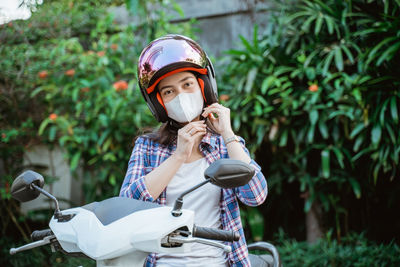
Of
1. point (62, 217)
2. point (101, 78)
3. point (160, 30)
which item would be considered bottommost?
point (62, 217)

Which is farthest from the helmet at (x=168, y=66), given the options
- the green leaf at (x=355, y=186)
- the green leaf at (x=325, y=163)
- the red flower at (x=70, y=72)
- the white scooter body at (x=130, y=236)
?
the red flower at (x=70, y=72)

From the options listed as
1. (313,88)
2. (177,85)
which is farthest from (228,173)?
(313,88)

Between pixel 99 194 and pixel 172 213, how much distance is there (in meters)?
4.15

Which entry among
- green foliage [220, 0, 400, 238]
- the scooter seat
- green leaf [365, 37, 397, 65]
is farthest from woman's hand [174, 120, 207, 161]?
green leaf [365, 37, 397, 65]

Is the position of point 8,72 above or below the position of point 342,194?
above

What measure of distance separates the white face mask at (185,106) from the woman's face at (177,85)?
23mm

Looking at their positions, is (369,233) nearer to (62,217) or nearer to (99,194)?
(99,194)

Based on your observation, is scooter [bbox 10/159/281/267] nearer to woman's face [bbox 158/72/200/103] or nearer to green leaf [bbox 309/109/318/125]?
woman's face [bbox 158/72/200/103]

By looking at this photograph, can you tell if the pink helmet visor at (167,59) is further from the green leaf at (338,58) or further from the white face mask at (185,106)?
the green leaf at (338,58)

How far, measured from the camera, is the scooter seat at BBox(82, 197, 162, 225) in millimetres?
1213

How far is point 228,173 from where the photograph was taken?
46.1 inches

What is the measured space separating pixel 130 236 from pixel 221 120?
0.75 metres

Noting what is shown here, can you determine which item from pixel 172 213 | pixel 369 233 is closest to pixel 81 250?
pixel 172 213

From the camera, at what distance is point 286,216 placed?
5191mm
